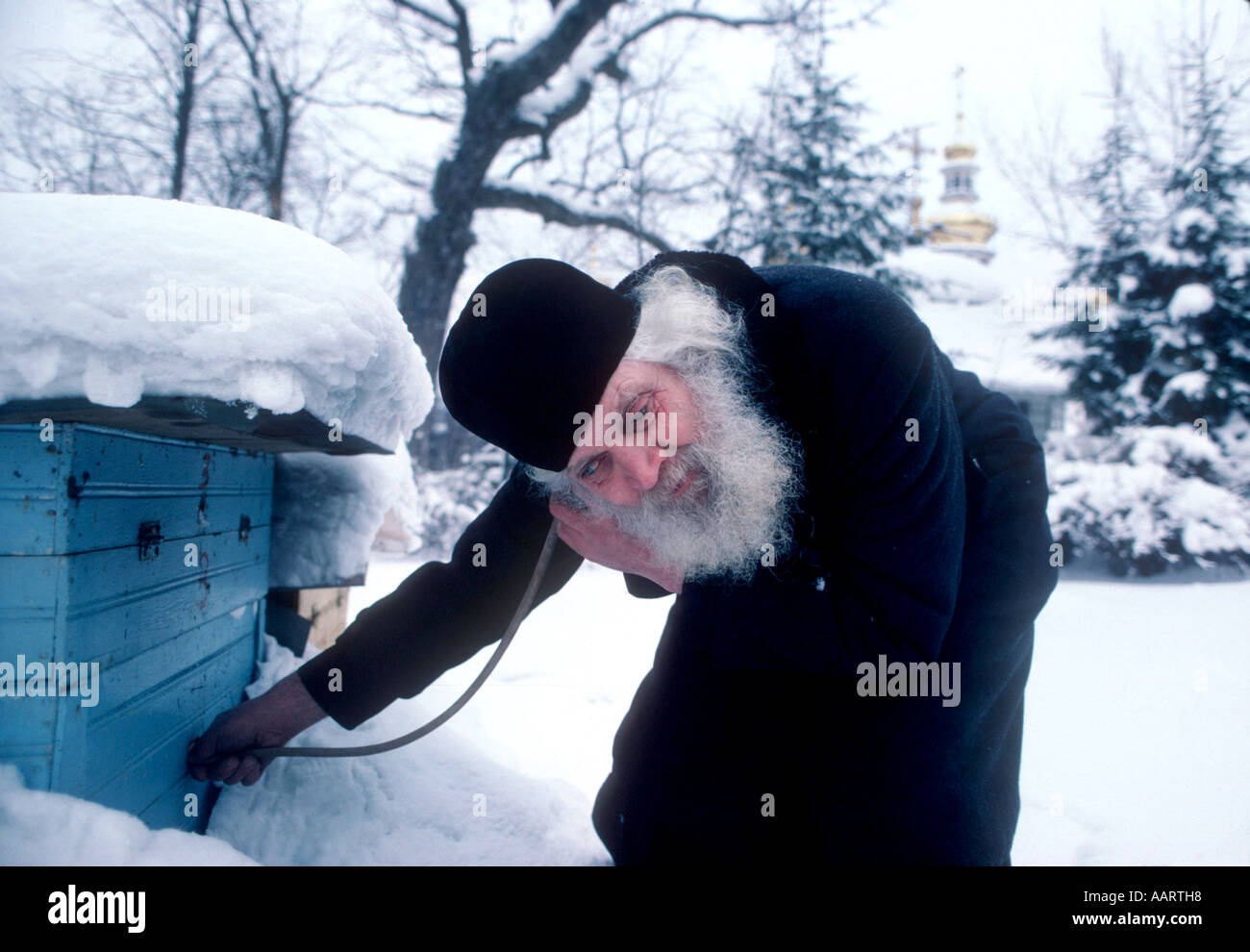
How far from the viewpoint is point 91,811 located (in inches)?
45.9

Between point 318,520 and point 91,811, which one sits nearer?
→ point 91,811

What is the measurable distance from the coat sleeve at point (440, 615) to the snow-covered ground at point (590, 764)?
254mm

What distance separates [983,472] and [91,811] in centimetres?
177

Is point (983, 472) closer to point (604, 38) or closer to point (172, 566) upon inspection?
point (172, 566)

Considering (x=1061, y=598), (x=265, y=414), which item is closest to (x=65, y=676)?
(x=265, y=414)

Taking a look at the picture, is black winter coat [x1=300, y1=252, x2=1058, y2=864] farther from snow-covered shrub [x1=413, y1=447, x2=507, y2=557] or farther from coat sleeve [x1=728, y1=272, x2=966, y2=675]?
snow-covered shrub [x1=413, y1=447, x2=507, y2=557]

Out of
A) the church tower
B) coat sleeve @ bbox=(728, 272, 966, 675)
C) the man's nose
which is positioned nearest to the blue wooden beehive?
the man's nose

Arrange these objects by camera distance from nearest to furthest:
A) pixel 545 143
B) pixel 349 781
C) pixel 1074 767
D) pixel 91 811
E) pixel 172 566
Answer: pixel 91 811, pixel 172 566, pixel 349 781, pixel 1074 767, pixel 545 143

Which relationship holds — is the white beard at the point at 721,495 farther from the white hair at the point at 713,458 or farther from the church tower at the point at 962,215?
the church tower at the point at 962,215

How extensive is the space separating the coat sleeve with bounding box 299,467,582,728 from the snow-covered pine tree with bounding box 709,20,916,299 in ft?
25.4

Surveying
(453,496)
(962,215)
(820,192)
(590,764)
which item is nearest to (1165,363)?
(820,192)

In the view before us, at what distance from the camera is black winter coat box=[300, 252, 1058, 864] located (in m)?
1.36

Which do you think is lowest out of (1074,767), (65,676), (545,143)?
(1074,767)

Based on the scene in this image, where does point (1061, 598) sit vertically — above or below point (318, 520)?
below
